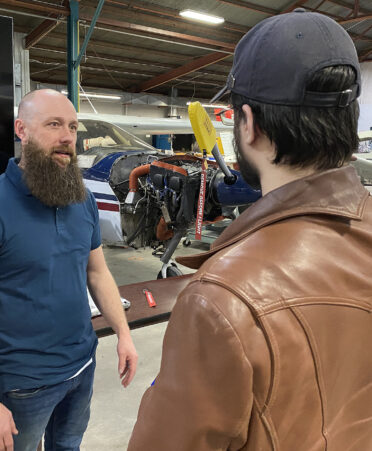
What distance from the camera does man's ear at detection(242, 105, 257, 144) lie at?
73 centimetres

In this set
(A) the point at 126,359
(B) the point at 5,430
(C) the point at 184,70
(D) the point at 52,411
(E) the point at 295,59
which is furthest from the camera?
(C) the point at 184,70

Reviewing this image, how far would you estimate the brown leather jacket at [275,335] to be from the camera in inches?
22.2

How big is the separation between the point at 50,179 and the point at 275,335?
105cm

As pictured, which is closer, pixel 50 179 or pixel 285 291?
pixel 285 291

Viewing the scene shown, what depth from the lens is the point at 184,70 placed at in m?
16.5

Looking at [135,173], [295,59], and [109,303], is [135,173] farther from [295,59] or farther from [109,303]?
[295,59]

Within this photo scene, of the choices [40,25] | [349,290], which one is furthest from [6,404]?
[40,25]

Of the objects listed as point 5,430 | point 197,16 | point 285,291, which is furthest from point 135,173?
point 197,16

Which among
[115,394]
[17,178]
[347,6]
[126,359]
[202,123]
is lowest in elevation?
[115,394]

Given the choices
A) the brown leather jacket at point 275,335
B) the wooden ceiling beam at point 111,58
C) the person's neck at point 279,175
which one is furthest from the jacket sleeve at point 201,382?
the wooden ceiling beam at point 111,58

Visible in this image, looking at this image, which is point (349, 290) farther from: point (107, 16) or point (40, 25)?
point (40, 25)

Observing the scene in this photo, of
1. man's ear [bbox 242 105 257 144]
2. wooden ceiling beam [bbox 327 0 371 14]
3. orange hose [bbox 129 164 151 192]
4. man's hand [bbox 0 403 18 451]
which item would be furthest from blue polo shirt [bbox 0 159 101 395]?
wooden ceiling beam [bbox 327 0 371 14]

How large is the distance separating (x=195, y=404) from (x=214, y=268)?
20cm

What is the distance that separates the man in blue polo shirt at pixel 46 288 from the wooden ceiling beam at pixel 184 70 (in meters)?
14.2
